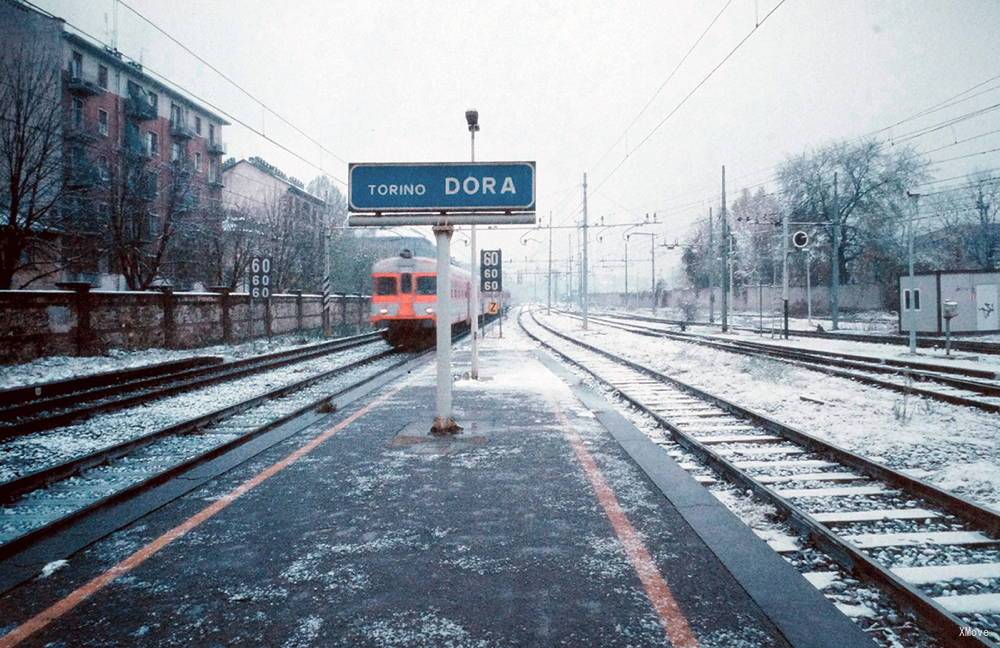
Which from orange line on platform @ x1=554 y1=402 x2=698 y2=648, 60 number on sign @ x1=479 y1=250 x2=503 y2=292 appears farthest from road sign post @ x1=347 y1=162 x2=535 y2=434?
60 number on sign @ x1=479 y1=250 x2=503 y2=292

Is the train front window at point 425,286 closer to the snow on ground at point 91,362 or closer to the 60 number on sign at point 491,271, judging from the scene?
the 60 number on sign at point 491,271

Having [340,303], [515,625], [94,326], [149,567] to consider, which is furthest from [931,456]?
[340,303]

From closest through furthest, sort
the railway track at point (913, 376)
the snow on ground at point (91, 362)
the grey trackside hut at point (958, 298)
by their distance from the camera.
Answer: the railway track at point (913, 376)
the snow on ground at point (91, 362)
the grey trackside hut at point (958, 298)

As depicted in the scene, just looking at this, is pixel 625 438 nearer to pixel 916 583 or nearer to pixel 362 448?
pixel 362 448

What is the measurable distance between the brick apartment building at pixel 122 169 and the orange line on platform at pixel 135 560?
1855 cm

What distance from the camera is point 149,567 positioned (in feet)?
12.4

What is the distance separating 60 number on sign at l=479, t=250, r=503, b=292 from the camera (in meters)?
18.0

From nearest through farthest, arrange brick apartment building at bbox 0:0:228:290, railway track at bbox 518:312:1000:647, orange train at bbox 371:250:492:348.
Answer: railway track at bbox 518:312:1000:647, orange train at bbox 371:250:492:348, brick apartment building at bbox 0:0:228:290

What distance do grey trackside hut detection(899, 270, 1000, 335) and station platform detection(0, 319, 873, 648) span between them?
23.2 metres

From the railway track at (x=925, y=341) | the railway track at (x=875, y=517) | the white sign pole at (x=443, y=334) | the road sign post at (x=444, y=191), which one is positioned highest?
the road sign post at (x=444, y=191)

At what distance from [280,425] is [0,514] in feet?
11.8

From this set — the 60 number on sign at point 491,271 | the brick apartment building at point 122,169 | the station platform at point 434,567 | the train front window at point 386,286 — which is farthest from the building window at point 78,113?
the station platform at point 434,567

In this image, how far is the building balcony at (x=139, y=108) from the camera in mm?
42906

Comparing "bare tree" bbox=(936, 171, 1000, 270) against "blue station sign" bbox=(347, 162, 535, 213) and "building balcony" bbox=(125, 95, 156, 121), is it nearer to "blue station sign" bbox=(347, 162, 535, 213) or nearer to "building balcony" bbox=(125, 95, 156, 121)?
"blue station sign" bbox=(347, 162, 535, 213)
